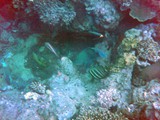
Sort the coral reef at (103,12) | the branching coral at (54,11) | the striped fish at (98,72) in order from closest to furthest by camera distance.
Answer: the coral reef at (103,12), the striped fish at (98,72), the branching coral at (54,11)

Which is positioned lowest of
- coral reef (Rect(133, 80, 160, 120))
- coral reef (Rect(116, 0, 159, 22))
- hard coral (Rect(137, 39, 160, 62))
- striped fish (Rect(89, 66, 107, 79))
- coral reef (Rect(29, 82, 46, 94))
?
coral reef (Rect(29, 82, 46, 94))

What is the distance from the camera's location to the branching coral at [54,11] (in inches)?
178

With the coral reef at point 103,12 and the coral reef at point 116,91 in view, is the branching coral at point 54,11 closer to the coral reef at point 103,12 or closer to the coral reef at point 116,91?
the coral reef at point 103,12

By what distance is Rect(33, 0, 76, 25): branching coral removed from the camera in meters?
4.51

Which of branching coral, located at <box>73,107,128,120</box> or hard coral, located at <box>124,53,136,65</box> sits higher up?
hard coral, located at <box>124,53,136,65</box>

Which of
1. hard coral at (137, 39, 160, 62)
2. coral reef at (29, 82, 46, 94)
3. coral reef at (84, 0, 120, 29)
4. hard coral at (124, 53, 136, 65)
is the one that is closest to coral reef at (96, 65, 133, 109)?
hard coral at (124, 53, 136, 65)

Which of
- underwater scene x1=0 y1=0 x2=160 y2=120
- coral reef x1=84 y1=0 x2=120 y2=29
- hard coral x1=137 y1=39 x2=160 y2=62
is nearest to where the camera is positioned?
underwater scene x1=0 y1=0 x2=160 y2=120

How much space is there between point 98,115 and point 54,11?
2.32 metres

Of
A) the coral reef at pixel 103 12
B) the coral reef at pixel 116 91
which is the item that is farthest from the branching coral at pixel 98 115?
the coral reef at pixel 103 12

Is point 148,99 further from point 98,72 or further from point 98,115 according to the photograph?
point 98,72

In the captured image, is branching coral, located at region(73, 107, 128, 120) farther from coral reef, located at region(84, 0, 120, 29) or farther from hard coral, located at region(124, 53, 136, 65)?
coral reef, located at region(84, 0, 120, 29)

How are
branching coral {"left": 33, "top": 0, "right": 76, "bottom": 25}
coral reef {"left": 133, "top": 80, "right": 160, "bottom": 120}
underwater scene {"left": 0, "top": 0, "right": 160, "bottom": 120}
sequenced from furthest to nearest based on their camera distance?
branching coral {"left": 33, "top": 0, "right": 76, "bottom": 25} → underwater scene {"left": 0, "top": 0, "right": 160, "bottom": 120} → coral reef {"left": 133, "top": 80, "right": 160, "bottom": 120}

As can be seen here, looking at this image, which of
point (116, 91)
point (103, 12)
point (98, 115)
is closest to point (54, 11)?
point (103, 12)

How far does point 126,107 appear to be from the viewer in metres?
3.74
